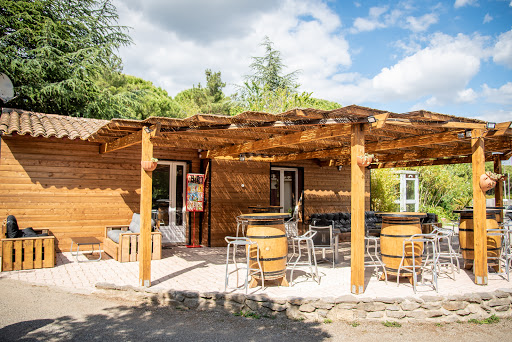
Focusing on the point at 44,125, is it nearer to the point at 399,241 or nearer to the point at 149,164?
the point at 149,164

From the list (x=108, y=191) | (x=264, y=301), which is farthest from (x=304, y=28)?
(x=264, y=301)

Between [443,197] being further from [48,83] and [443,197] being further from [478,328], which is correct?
[48,83]

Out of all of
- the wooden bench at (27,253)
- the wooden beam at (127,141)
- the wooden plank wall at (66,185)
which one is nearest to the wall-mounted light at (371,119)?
the wooden beam at (127,141)

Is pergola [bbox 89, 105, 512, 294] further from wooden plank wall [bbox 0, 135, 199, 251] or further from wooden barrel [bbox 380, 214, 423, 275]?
wooden plank wall [bbox 0, 135, 199, 251]

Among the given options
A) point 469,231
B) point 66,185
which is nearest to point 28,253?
point 66,185

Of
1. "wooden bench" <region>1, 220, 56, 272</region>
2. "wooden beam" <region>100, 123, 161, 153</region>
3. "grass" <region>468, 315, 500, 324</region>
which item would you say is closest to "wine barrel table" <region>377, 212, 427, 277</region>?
"grass" <region>468, 315, 500, 324</region>

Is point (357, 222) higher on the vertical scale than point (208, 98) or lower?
lower

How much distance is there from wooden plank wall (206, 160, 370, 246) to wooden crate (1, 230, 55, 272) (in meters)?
3.71

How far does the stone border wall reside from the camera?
14.3ft

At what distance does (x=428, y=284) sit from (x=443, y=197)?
15.3 metres

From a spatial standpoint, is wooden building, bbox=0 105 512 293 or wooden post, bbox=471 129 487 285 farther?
wooden post, bbox=471 129 487 285

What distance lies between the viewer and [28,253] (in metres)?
6.42

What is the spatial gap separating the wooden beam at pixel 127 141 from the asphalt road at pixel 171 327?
245 centimetres

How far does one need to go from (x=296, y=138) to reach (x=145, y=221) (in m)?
2.65
